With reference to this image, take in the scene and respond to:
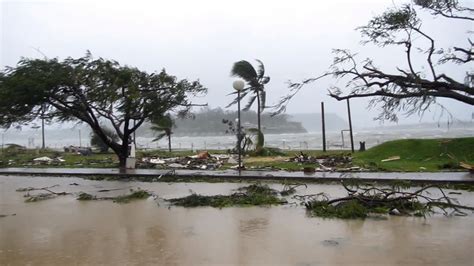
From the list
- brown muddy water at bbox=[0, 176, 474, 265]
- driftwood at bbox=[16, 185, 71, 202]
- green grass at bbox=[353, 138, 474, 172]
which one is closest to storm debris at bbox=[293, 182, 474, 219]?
brown muddy water at bbox=[0, 176, 474, 265]

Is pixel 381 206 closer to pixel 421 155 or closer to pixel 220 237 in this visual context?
pixel 220 237

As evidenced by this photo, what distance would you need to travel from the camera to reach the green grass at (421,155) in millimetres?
15818

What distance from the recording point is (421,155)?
1877cm

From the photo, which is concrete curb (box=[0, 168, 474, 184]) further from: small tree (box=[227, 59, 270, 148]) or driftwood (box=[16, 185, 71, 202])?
small tree (box=[227, 59, 270, 148])

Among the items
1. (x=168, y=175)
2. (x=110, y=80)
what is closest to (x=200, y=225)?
(x=168, y=175)

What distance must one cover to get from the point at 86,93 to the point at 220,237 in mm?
15173

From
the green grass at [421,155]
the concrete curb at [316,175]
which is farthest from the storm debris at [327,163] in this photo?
the concrete curb at [316,175]

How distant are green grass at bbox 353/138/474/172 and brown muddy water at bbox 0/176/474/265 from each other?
549 cm

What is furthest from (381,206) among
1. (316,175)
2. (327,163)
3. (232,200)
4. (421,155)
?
(421,155)

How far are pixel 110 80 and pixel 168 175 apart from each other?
682 cm

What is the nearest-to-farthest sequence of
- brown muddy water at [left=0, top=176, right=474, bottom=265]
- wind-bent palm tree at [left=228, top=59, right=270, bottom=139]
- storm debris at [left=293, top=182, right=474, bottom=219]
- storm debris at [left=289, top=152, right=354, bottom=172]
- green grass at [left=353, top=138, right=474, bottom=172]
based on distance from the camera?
1. brown muddy water at [left=0, top=176, right=474, bottom=265]
2. storm debris at [left=293, top=182, right=474, bottom=219]
3. green grass at [left=353, top=138, right=474, bottom=172]
4. storm debris at [left=289, top=152, right=354, bottom=172]
5. wind-bent palm tree at [left=228, top=59, right=270, bottom=139]

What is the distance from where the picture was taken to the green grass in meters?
15.8

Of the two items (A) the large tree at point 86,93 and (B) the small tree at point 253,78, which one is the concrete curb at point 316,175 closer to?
(A) the large tree at point 86,93

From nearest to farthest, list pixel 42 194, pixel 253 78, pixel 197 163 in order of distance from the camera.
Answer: pixel 42 194 < pixel 197 163 < pixel 253 78
